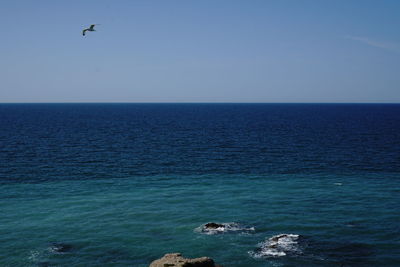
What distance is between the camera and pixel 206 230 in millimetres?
47000

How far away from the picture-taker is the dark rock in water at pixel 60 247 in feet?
137

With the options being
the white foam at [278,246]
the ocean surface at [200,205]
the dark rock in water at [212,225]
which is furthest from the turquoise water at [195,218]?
the dark rock in water at [212,225]

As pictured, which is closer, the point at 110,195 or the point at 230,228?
the point at 230,228

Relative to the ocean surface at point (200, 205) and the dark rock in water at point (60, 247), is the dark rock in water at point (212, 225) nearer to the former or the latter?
the ocean surface at point (200, 205)

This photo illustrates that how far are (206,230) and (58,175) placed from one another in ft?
142

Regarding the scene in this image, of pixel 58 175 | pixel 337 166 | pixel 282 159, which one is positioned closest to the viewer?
pixel 58 175

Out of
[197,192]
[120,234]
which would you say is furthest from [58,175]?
[120,234]

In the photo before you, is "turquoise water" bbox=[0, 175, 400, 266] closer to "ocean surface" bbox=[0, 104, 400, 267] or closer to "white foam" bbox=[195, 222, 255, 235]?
"ocean surface" bbox=[0, 104, 400, 267]

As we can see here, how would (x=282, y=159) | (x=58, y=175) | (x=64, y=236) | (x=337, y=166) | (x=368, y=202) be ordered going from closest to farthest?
(x=64, y=236) < (x=368, y=202) < (x=58, y=175) < (x=337, y=166) < (x=282, y=159)

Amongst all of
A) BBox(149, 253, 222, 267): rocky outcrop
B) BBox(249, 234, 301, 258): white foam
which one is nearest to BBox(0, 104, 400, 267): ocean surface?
BBox(249, 234, 301, 258): white foam

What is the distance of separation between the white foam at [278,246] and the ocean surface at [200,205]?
0.38 feet

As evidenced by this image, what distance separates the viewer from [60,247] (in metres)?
42.6

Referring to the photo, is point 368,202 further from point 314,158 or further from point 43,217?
point 43,217

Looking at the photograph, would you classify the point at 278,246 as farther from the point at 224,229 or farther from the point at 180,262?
the point at 180,262
